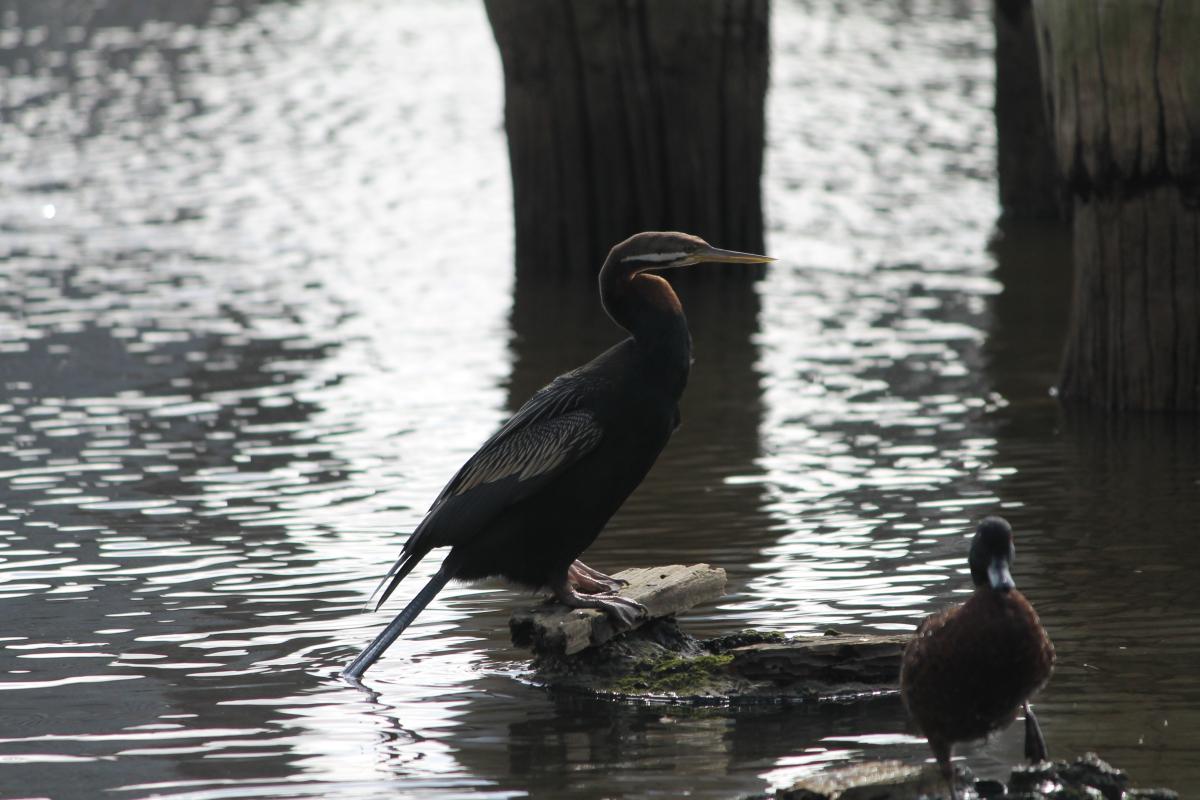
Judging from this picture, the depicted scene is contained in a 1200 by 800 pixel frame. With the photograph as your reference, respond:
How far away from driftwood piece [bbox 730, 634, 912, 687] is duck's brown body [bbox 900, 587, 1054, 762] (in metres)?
0.98

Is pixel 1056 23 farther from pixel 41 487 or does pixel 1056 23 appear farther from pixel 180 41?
pixel 180 41

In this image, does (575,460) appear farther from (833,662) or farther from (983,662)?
(983,662)

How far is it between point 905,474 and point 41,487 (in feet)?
14.0

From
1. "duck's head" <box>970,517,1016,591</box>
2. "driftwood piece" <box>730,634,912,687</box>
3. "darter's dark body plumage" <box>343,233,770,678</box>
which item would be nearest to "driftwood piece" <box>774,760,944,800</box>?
"duck's head" <box>970,517,1016,591</box>

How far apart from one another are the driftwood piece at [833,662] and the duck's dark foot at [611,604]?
0.44m

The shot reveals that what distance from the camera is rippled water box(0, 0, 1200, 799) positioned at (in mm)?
6348

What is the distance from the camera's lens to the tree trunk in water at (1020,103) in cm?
1562

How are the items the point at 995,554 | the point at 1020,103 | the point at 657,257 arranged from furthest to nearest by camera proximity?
the point at 1020,103 → the point at 657,257 → the point at 995,554

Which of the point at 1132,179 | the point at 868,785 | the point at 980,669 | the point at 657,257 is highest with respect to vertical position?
the point at 657,257

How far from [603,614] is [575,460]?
1.79 ft

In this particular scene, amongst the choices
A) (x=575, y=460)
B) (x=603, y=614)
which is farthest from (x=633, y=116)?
(x=603, y=614)

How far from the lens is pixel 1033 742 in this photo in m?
5.77

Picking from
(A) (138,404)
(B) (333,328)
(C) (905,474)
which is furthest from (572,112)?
(C) (905,474)

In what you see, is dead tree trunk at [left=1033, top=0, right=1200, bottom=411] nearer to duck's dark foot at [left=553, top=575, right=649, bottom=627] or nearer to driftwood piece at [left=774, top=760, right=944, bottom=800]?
duck's dark foot at [left=553, top=575, right=649, bottom=627]
